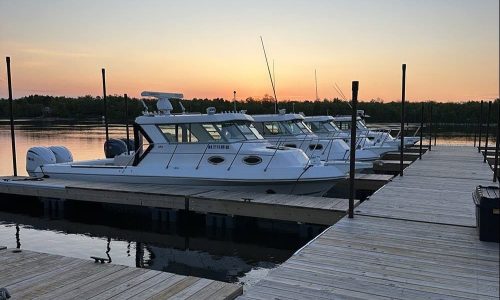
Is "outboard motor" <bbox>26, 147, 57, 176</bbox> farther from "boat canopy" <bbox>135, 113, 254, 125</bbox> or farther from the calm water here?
"boat canopy" <bbox>135, 113, 254, 125</bbox>

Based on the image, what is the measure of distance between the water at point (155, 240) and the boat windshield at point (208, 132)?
2076 millimetres

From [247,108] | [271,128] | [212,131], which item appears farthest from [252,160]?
[247,108]

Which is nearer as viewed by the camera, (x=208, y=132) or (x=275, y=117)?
(x=208, y=132)

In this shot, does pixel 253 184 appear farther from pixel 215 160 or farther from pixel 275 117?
pixel 275 117

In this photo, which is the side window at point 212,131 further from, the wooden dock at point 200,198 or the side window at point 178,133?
the wooden dock at point 200,198

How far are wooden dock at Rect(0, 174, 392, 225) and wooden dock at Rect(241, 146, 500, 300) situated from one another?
0.98 meters

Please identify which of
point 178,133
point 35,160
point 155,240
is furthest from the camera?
point 35,160

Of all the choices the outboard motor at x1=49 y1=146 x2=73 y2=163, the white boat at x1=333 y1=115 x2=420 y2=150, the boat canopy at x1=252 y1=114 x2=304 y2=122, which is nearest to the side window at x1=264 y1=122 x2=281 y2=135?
the boat canopy at x1=252 y1=114 x2=304 y2=122

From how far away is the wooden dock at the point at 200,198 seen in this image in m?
9.30

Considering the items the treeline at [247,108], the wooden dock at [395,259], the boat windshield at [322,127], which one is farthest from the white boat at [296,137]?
the treeline at [247,108]

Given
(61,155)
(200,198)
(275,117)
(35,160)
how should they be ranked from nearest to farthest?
(200,198)
(35,160)
(61,155)
(275,117)

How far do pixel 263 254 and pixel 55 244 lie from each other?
493 cm

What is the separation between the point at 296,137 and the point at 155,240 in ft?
24.3

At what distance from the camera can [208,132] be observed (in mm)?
11789
